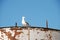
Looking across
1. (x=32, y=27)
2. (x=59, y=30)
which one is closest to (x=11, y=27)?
(x=32, y=27)

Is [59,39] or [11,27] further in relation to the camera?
[59,39]

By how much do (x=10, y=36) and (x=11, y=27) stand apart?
0.41 metres

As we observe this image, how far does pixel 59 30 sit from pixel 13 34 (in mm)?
2274

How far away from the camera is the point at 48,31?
806cm

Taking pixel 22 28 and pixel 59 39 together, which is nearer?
pixel 22 28

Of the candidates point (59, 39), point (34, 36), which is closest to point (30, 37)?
point (34, 36)

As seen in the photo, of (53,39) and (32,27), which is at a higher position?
(32,27)

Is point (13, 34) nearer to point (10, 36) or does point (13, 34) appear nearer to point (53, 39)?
point (10, 36)

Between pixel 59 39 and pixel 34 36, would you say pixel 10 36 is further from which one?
pixel 59 39

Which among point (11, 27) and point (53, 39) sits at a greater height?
point (11, 27)

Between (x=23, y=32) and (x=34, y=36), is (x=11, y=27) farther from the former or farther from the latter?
(x=34, y=36)

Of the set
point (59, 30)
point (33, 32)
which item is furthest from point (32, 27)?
point (59, 30)

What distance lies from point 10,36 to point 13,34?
16 centimetres

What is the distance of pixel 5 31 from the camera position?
782cm
